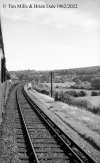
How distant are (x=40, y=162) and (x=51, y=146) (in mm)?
2089

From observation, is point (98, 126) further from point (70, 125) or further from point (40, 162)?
point (40, 162)

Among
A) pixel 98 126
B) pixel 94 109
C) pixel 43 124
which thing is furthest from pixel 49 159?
pixel 94 109

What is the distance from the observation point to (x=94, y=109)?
91.3 ft

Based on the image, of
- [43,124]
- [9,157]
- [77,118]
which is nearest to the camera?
[9,157]

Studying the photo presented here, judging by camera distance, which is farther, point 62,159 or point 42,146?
point 42,146

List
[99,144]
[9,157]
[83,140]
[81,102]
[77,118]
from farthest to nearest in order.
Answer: [81,102]
[77,118]
[83,140]
[99,144]
[9,157]

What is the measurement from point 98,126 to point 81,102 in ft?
53.2

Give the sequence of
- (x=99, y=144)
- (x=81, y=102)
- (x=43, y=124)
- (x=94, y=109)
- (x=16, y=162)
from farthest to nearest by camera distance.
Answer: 1. (x=81, y=102)
2. (x=94, y=109)
3. (x=43, y=124)
4. (x=99, y=144)
5. (x=16, y=162)

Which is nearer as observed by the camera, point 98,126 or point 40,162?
point 40,162

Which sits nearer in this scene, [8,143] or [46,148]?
[46,148]

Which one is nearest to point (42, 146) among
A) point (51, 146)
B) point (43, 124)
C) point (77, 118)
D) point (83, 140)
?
point (51, 146)

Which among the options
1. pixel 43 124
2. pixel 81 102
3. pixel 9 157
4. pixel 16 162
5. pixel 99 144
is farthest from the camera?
pixel 81 102

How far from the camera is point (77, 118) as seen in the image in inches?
778

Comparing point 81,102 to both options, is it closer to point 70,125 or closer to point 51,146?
point 70,125
